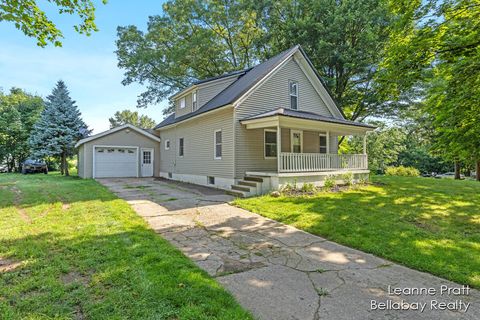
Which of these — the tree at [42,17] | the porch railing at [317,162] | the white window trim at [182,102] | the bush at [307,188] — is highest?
the white window trim at [182,102]

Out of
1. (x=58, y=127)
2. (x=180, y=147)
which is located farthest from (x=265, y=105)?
(x=58, y=127)

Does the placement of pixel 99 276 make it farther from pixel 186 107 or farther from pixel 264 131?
pixel 186 107

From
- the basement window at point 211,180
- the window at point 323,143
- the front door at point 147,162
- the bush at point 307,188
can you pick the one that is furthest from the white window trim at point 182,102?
the bush at point 307,188

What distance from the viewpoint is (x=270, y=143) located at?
12570 mm

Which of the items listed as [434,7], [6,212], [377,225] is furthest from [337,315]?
[434,7]

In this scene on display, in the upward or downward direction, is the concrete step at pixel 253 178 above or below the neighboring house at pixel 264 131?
below

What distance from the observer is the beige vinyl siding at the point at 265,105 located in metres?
11.5

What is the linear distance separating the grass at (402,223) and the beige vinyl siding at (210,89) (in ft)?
28.5

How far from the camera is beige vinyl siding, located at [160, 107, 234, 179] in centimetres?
1172

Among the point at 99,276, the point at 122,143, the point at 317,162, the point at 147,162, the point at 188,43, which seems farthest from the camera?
the point at 188,43

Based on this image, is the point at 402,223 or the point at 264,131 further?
the point at 264,131

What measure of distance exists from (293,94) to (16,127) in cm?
2931

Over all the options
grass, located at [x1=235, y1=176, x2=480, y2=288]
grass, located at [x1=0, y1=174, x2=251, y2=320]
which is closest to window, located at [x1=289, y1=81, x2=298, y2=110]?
grass, located at [x1=235, y1=176, x2=480, y2=288]

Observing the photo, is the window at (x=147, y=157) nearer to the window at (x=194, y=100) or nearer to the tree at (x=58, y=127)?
the window at (x=194, y=100)
